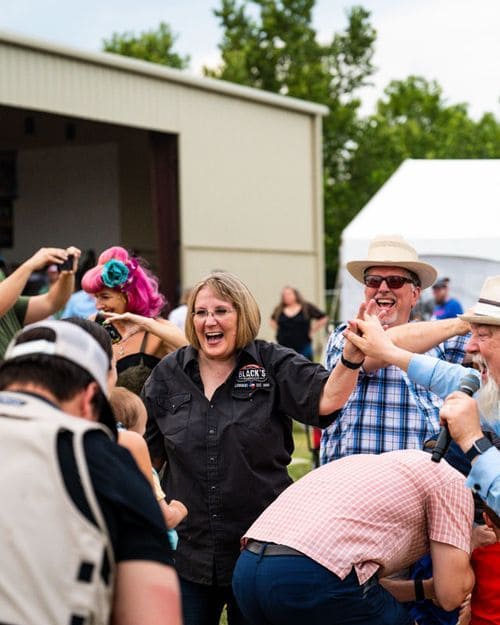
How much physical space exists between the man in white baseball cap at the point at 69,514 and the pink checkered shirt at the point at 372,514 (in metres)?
0.93

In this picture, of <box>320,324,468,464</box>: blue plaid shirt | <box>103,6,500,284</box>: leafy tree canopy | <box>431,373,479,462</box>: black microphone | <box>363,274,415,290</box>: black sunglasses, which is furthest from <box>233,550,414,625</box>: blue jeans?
<box>103,6,500,284</box>: leafy tree canopy

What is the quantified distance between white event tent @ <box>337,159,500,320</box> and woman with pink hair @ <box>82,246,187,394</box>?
7037mm

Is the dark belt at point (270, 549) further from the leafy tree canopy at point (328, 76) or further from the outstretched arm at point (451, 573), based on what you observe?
the leafy tree canopy at point (328, 76)

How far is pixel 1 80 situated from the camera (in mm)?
17047

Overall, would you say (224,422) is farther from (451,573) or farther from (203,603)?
(451,573)

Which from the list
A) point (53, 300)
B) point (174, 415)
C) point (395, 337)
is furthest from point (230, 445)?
point (53, 300)

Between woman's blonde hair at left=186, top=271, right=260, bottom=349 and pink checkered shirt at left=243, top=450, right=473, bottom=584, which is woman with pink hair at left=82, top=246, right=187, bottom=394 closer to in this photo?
woman's blonde hair at left=186, top=271, right=260, bottom=349

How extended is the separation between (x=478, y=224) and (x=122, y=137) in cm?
1575

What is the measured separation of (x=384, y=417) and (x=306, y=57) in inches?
1814

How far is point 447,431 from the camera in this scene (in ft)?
9.32

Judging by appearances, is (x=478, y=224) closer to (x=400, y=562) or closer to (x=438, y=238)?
(x=438, y=238)

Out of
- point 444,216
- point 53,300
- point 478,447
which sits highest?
point 444,216

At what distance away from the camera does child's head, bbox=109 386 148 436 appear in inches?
128

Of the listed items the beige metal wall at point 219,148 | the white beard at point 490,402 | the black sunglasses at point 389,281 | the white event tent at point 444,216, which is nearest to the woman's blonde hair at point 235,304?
the black sunglasses at point 389,281
